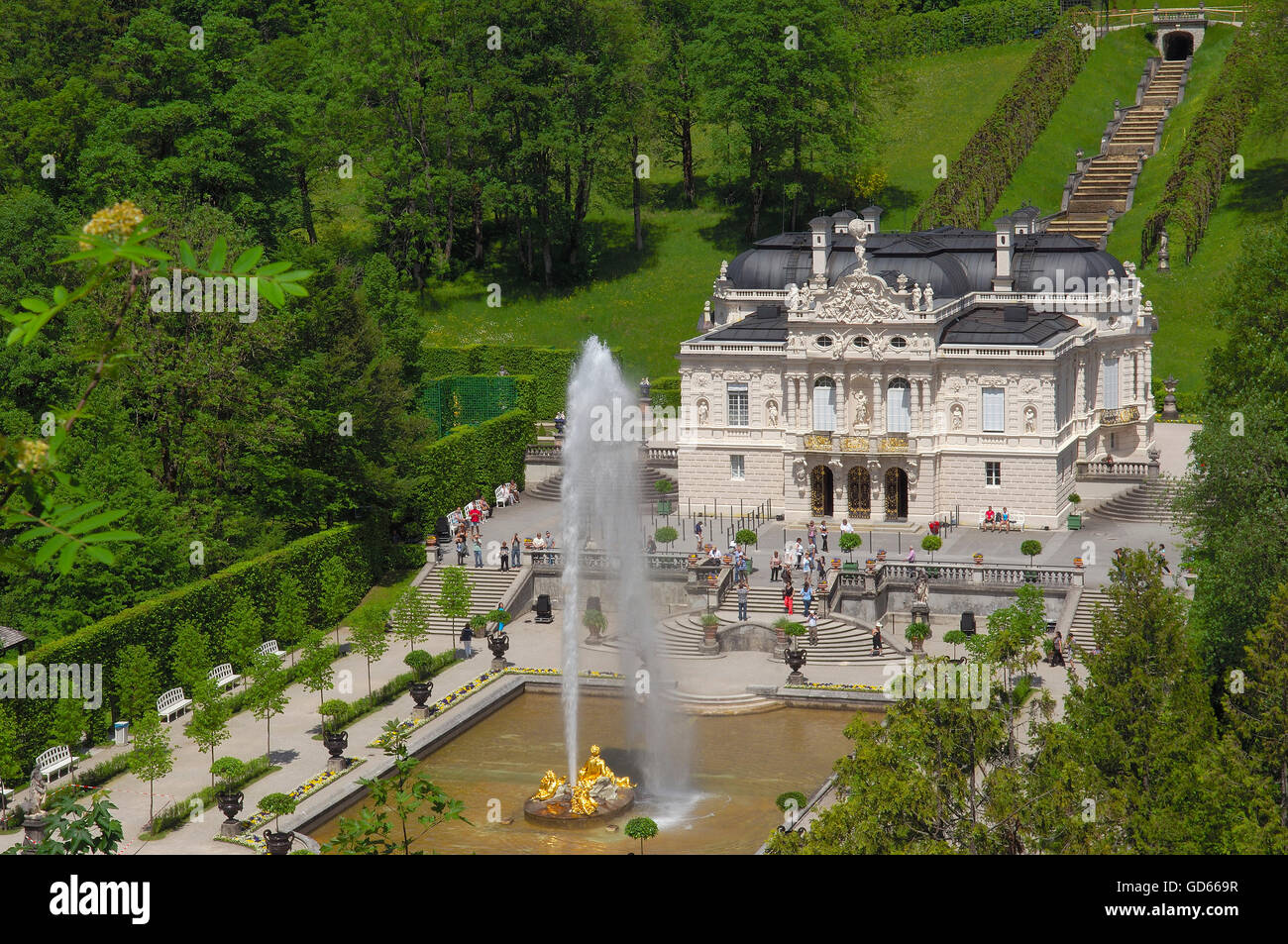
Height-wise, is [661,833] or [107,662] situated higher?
[107,662]

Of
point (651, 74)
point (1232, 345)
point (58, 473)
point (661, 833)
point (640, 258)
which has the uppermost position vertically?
point (651, 74)

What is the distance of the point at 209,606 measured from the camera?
60.1 m

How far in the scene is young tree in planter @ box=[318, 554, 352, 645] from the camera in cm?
6462

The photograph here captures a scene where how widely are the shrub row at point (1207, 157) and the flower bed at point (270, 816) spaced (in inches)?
2535

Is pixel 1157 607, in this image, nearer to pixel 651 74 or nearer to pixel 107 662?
pixel 107 662

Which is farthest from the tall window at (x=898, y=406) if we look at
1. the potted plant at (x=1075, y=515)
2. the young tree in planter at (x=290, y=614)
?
the young tree in planter at (x=290, y=614)

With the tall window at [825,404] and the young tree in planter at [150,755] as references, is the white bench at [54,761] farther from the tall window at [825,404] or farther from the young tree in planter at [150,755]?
the tall window at [825,404]

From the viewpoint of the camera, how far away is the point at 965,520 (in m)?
A: 74.4

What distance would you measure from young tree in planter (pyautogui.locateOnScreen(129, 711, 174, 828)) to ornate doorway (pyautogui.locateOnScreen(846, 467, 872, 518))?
36148 mm

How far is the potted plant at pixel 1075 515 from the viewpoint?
73062 mm

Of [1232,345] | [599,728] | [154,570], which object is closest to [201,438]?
[154,570]

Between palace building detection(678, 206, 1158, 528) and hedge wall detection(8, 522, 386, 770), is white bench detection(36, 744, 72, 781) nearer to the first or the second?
hedge wall detection(8, 522, 386, 770)
